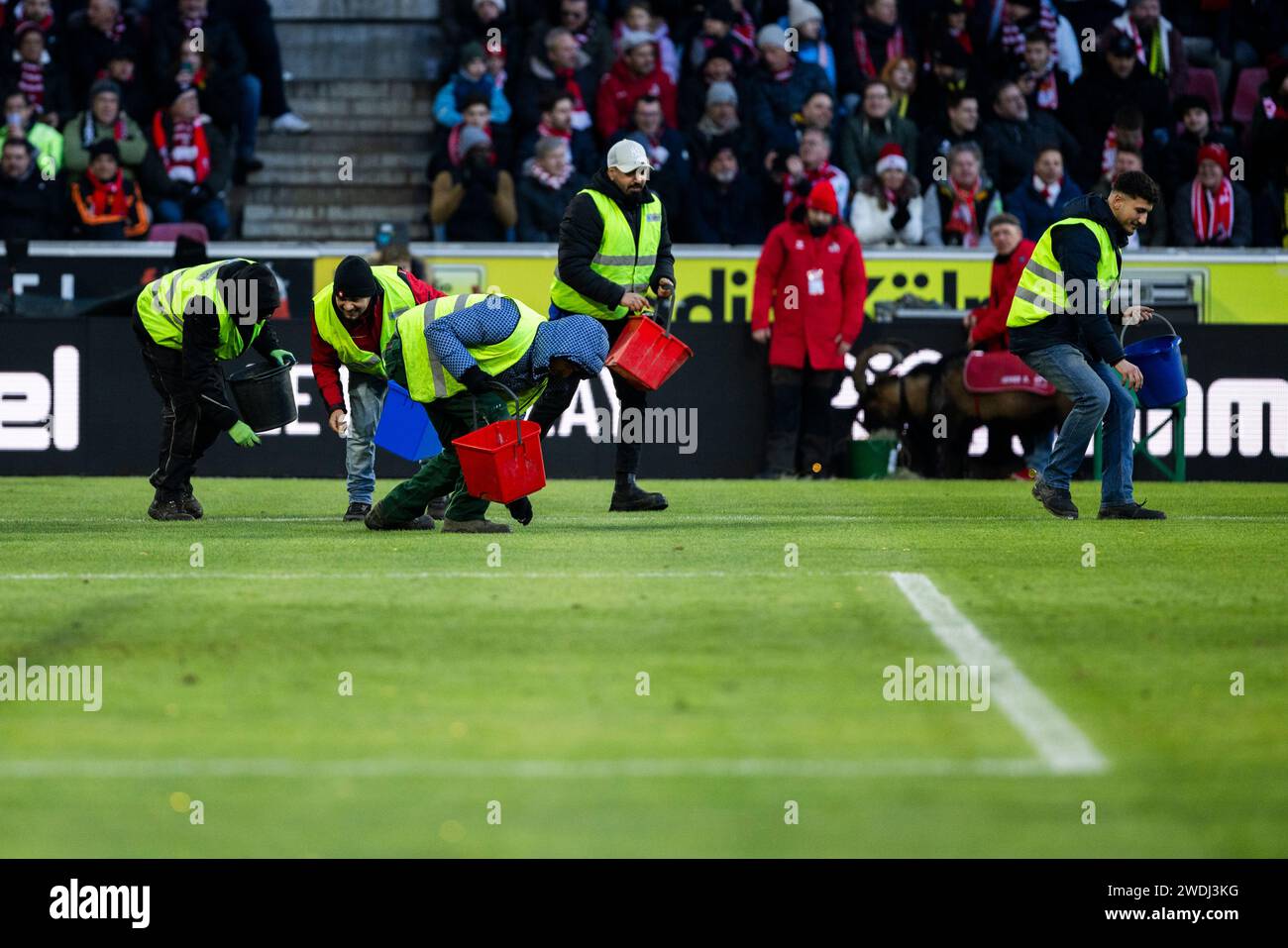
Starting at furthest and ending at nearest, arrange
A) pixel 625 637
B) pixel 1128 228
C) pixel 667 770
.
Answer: pixel 1128 228 < pixel 625 637 < pixel 667 770

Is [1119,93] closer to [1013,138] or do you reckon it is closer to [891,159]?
[1013,138]

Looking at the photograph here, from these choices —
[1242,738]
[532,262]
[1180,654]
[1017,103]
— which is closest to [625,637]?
[1180,654]

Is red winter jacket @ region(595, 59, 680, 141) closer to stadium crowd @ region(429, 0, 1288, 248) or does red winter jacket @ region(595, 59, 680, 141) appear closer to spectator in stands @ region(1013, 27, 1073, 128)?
stadium crowd @ region(429, 0, 1288, 248)

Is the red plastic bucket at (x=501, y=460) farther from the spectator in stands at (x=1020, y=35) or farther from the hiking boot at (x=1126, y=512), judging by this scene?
the spectator in stands at (x=1020, y=35)

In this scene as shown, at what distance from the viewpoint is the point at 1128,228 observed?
12.1m

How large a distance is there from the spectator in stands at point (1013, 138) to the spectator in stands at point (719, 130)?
2.44 metres

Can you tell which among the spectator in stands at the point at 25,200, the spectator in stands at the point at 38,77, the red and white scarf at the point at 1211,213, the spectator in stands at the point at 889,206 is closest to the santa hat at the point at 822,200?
the spectator in stands at the point at 889,206

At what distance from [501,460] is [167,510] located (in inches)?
114

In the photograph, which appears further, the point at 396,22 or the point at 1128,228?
the point at 396,22

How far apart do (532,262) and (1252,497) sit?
7.04 m

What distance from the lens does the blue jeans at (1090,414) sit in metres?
12.0

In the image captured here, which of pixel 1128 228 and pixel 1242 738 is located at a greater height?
pixel 1128 228

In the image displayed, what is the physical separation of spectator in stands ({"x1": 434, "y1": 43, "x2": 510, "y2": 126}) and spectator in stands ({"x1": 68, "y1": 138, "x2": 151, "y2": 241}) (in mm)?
3354
